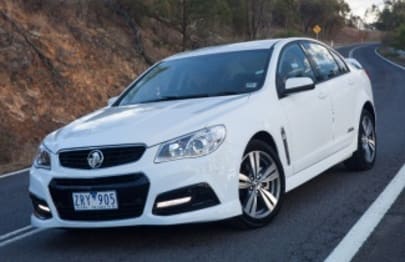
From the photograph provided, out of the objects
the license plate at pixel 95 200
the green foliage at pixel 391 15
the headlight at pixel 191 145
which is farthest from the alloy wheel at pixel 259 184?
the green foliage at pixel 391 15

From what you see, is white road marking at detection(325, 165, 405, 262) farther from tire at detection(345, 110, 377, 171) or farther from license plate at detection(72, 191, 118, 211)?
license plate at detection(72, 191, 118, 211)

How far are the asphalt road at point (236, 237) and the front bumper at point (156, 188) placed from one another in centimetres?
25

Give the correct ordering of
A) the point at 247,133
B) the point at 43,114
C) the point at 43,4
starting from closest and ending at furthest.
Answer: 1. the point at 247,133
2. the point at 43,114
3. the point at 43,4

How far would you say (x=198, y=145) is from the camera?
5.41m

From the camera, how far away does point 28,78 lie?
19.3 m

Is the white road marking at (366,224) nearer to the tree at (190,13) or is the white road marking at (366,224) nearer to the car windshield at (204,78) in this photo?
the car windshield at (204,78)

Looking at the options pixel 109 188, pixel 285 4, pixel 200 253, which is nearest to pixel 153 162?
pixel 109 188

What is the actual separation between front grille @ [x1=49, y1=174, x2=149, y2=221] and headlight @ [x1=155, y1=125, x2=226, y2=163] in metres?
0.25

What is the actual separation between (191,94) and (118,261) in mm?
1926

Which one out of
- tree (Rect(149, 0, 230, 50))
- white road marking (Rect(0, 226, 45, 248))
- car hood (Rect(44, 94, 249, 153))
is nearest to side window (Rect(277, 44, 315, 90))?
car hood (Rect(44, 94, 249, 153))

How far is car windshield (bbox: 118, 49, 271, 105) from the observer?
6570 millimetres

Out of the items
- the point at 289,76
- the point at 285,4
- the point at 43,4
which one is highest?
the point at 289,76

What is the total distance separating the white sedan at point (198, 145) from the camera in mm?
5320

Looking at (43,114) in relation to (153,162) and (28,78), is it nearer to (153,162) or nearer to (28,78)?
(28,78)
